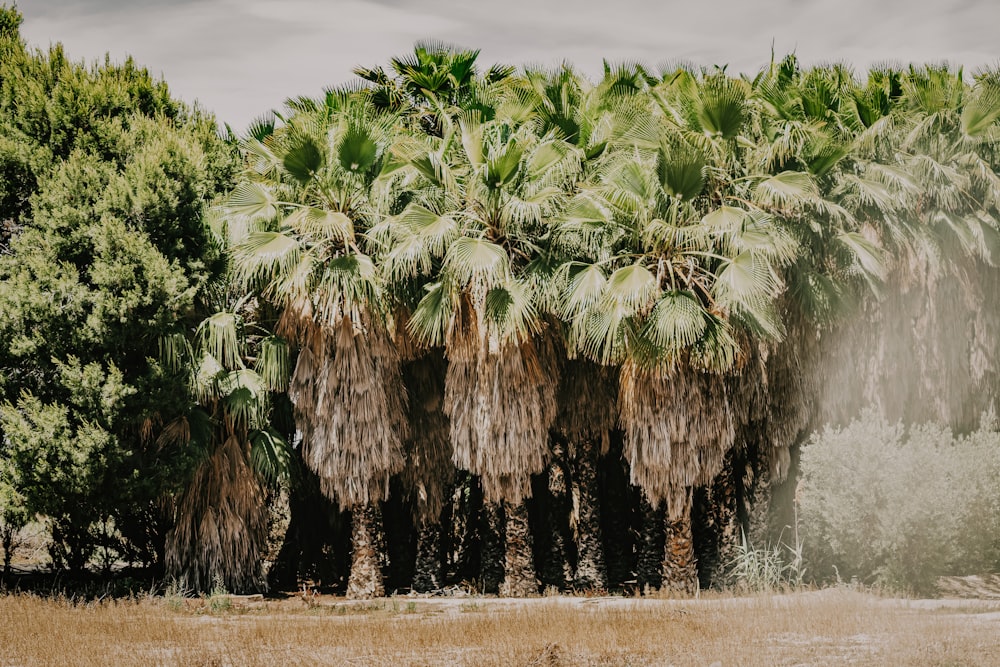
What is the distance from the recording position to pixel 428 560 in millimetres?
19391

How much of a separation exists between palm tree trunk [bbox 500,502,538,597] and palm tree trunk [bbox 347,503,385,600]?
7.60 ft

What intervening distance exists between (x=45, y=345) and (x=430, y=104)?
9.83m

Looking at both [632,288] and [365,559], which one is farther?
[365,559]

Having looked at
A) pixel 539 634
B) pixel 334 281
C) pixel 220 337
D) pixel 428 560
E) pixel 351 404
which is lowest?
pixel 539 634

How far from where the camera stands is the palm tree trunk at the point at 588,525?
1867 cm

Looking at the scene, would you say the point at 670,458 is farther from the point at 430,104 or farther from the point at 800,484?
the point at 430,104

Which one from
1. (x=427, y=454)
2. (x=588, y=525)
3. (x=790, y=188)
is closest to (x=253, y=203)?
(x=427, y=454)

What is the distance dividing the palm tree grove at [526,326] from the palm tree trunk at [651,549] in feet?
0.19

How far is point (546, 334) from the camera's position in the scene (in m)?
17.7

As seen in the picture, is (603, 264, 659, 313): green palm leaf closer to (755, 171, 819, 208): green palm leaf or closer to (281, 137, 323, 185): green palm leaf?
(755, 171, 819, 208): green palm leaf

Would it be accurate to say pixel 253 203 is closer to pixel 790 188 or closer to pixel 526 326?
pixel 526 326

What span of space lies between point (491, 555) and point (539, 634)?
234 inches

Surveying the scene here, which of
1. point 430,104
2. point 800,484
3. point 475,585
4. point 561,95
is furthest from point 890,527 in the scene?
point 430,104

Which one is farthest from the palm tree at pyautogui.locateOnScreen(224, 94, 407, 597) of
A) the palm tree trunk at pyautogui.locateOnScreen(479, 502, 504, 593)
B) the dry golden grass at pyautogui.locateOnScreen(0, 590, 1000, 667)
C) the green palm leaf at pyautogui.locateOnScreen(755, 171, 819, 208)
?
the green palm leaf at pyautogui.locateOnScreen(755, 171, 819, 208)
